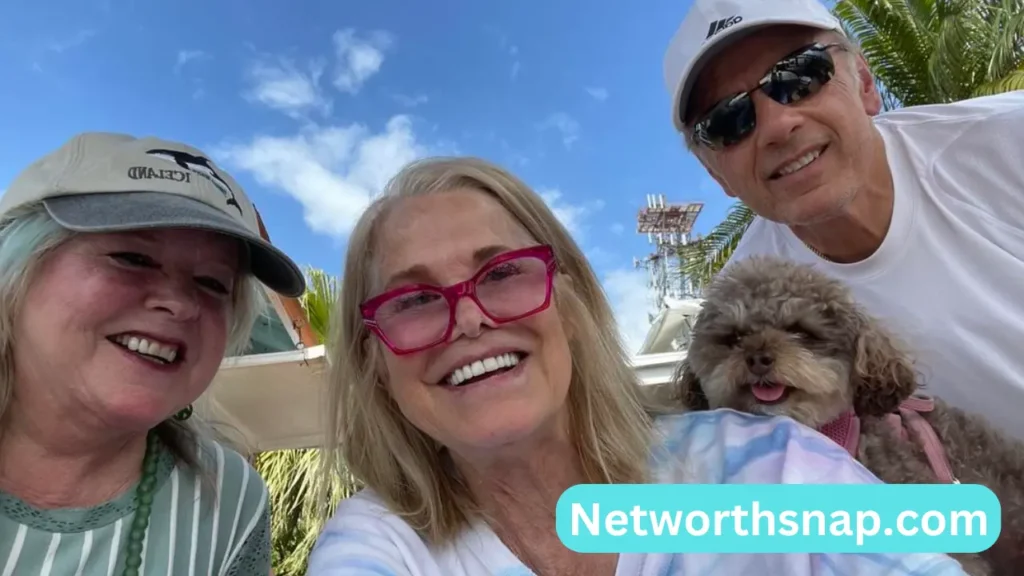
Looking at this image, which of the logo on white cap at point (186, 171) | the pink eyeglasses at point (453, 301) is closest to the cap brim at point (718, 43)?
the pink eyeglasses at point (453, 301)

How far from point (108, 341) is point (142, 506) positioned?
536 mm

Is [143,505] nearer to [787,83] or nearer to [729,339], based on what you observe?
[729,339]

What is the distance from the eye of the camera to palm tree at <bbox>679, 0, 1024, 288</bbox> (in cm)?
918

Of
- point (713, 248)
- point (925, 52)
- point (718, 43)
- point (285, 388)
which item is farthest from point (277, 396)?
point (925, 52)

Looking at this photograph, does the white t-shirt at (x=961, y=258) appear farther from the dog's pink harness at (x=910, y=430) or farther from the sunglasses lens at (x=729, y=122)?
the sunglasses lens at (x=729, y=122)

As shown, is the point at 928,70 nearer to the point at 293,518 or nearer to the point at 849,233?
the point at 849,233

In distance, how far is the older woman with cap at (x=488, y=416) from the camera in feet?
5.26

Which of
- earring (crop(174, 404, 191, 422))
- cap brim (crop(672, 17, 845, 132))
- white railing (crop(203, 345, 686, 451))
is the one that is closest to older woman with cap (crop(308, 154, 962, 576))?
earring (crop(174, 404, 191, 422))

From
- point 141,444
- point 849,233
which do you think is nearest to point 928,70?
point 849,233

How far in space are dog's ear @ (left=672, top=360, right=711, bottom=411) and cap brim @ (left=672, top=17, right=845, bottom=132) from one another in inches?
38.8

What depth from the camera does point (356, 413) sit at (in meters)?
1.97

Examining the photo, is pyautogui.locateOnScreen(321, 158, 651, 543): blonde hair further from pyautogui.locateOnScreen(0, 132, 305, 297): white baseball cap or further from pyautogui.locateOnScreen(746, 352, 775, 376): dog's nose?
pyautogui.locateOnScreen(746, 352, 775, 376): dog's nose

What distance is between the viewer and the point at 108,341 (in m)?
1.81

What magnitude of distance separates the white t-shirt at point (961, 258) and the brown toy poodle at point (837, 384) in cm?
12
